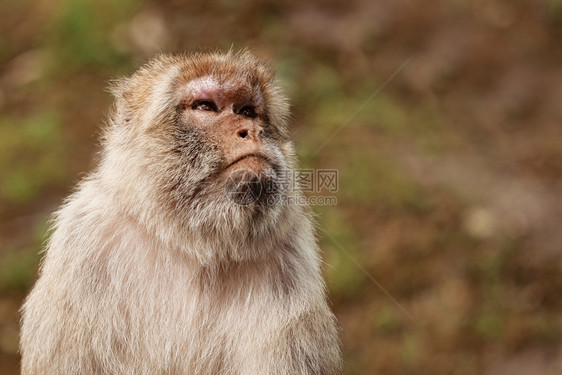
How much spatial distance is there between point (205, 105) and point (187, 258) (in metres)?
0.81

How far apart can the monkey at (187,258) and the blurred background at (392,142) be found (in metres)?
2.64

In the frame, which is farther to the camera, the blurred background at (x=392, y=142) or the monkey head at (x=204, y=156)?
the blurred background at (x=392, y=142)

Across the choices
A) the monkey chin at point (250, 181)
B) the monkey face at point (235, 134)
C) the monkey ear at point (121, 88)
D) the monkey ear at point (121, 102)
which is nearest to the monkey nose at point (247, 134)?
the monkey face at point (235, 134)

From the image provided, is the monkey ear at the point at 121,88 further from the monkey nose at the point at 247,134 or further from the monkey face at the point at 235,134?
the monkey nose at the point at 247,134

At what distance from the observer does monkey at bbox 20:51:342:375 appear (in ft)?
11.9

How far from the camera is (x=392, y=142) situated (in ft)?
26.1

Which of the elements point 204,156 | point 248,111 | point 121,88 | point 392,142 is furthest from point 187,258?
point 392,142

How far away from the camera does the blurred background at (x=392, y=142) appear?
705 centimetres

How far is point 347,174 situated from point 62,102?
3209 mm

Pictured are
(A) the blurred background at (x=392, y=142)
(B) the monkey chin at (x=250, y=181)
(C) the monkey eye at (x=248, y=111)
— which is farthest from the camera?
(A) the blurred background at (x=392, y=142)

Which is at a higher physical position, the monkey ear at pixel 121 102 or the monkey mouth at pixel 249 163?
the monkey ear at pixel 121 102

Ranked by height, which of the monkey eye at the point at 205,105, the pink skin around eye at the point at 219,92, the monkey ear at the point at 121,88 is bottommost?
the monkey eye at the point at 205,105

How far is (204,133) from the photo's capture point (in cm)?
365

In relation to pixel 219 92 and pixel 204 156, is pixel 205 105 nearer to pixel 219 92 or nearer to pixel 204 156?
pixel 219 92
